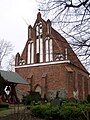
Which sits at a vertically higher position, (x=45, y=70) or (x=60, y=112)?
(x=45, y=70)

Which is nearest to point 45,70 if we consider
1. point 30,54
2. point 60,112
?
point 30,54

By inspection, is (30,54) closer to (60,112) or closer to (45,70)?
(45,70)

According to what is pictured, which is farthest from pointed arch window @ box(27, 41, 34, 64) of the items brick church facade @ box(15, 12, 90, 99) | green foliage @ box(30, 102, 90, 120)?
green foliage @ box(30, 102, 90, 120)

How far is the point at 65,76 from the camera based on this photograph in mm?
34906

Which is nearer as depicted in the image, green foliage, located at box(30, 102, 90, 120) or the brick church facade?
green foliage, located at box(30, 102, 90, 120)

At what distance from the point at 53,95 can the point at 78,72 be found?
5.92 metres

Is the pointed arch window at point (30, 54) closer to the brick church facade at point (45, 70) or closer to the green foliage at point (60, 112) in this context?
the brick church facade at point (45, 70)

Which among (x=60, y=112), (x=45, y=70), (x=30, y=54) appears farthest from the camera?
(x=30, y=54)

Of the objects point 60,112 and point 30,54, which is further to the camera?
point 30,54

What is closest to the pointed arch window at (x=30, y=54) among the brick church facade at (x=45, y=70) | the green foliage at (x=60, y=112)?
the brick church facade at (x=45, y=70)

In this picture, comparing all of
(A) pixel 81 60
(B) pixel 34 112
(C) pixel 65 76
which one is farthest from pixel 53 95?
(A) pixel 81 60

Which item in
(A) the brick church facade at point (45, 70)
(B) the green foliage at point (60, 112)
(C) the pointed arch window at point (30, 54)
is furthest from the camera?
(C) the pointed arch window at point (30, 54)

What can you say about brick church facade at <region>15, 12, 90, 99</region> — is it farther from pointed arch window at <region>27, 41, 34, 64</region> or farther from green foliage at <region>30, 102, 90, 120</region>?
green foliage at <region>30, 102, 90, 120</region>

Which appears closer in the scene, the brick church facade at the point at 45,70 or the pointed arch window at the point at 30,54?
the brick church facade at the point at 45,70
